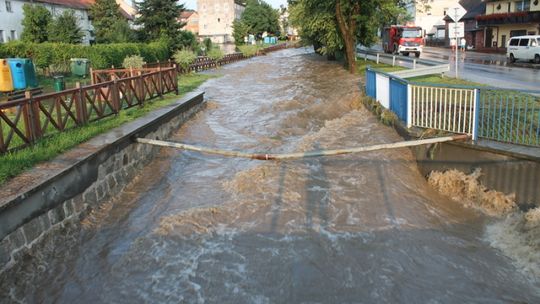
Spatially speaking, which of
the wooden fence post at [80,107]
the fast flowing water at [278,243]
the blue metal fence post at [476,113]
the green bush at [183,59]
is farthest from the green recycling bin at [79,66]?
the blue metal fence post at [476,113]

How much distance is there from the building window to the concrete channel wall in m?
46.2

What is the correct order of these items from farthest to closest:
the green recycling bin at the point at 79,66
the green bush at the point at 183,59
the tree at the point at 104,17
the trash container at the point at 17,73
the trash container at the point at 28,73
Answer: the tree at the point at 104,17
the green bush at the point at 183,59
the green recycling bin at the point at 79,66
the trash container at the point at 28,73
the trash container at the point at 17,73

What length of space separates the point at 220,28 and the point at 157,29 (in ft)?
232

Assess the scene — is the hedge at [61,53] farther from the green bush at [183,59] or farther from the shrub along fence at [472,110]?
the shrub along fence at [472,110]

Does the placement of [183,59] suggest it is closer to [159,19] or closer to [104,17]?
[159,19]

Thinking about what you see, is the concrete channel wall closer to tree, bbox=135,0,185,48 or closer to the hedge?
the hedge

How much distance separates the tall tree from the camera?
40531 mm

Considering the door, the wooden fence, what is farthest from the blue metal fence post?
the door

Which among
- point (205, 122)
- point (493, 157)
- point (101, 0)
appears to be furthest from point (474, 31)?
point (493, 157)

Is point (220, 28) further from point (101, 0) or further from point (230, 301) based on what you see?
point (230, 301)

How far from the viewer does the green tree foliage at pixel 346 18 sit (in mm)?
27844

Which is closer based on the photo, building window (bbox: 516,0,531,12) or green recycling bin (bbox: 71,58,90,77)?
green recycling bin (bbox: 71,58,90,77)

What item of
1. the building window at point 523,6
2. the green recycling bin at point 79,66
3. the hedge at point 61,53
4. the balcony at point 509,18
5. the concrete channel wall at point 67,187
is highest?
the building window at point 523,6

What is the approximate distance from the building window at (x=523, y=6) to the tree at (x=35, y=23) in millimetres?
44023
